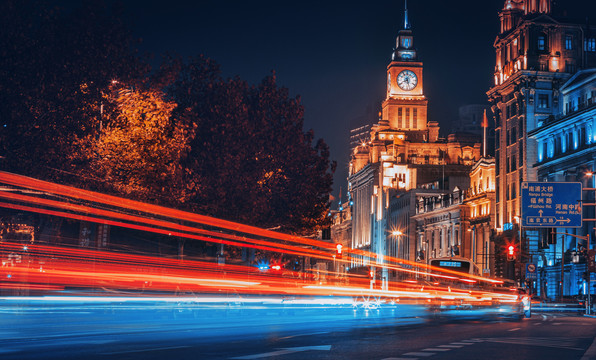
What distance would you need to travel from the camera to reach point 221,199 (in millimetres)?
44625

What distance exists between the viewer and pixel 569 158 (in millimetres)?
89000

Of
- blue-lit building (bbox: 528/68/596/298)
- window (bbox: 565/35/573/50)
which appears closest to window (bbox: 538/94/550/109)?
blue-lit building (bbox: 528/68/596/298)

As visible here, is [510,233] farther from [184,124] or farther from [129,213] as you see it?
[129,213]

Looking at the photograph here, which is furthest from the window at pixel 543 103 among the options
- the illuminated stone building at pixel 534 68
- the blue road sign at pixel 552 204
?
the blue road sign at pixel 552 204

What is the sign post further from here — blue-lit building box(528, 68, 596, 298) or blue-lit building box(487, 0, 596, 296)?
blue-lit building box(487, 0, 596, 296)

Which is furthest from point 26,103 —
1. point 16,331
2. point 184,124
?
point 184,124

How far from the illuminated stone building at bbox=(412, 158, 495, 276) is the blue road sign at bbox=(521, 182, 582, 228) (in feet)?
171

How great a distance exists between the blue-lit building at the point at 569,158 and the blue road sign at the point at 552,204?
125 ft

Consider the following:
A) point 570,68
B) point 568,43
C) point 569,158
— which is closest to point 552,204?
point 569,158

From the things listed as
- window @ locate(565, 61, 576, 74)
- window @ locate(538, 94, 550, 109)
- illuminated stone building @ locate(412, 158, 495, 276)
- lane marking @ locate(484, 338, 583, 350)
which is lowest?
lane marking @ locate(484, 338, 583, 350)

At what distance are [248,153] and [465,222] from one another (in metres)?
81.2

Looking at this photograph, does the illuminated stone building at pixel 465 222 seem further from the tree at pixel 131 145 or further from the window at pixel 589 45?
the tree at pixel 131 145

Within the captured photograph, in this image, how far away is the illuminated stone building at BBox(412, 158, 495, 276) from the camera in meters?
112

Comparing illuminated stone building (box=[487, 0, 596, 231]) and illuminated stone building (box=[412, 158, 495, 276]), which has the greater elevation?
illuminated stone building (box=[487, 0, 596, 231])
